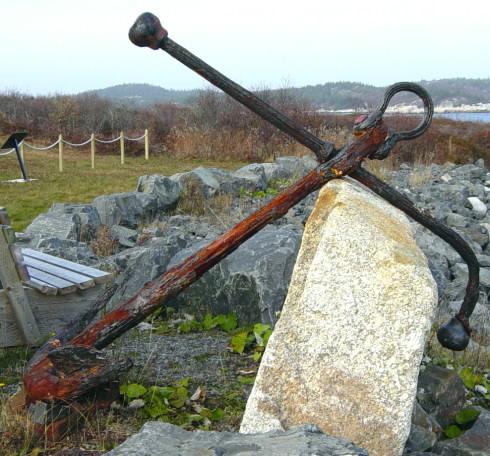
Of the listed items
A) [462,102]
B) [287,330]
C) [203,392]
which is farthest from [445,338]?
[462,102]

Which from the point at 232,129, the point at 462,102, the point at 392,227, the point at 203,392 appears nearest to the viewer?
the point at 392,227

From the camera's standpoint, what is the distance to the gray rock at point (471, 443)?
8.79 feet

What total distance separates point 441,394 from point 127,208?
5.82 metres

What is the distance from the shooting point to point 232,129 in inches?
867

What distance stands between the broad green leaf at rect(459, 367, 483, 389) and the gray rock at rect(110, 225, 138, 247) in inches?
162

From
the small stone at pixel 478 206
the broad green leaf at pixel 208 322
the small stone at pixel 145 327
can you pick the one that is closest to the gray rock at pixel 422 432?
the broad green leaf at pixel 208 322

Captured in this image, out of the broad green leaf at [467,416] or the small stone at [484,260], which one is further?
the small stone at [484,260]

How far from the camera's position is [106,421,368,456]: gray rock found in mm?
1726

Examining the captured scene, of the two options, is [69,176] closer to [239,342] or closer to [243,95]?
[239,342]

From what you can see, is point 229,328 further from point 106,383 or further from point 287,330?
point 287,330

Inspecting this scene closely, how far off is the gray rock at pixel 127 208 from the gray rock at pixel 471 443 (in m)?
5.69

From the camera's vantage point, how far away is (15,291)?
11.7 feet

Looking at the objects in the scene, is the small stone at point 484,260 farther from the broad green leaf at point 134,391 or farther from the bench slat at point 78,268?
the broad green leaf at point 134,391

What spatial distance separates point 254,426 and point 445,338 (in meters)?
0.90
